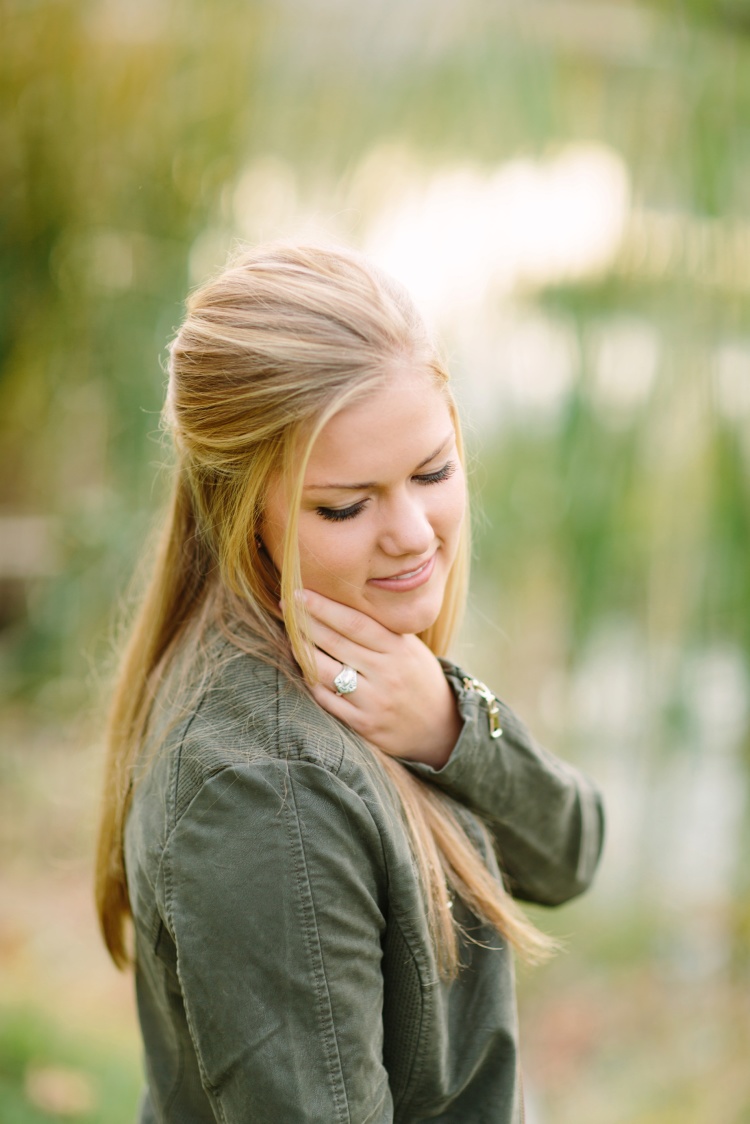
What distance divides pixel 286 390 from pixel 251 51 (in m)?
2.19

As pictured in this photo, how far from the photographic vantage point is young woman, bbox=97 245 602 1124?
0.98m

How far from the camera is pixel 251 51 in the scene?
2842 mm

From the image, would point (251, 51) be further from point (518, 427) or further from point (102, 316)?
point (518, 427)

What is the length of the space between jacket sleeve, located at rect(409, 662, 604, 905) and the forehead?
1.18 feet

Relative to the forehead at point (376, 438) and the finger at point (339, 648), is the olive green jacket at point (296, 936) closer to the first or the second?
the finger at point (339, 648)

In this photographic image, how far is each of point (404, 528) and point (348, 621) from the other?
0.14m

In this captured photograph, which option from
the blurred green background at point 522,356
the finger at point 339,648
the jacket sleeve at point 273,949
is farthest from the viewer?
the blurred green background at point 522,356

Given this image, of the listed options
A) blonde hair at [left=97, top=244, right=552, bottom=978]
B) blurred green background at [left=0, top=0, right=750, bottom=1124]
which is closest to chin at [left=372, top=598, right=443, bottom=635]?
blonde hair at [left=97, top=244, right=552, bottom=978]

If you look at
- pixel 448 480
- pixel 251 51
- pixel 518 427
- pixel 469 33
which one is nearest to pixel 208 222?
pixel 251 51

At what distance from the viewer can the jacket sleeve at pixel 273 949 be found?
968 millimetres

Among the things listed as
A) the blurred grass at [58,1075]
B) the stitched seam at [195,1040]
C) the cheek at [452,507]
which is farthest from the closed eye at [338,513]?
the blurred grass at [58,1075]

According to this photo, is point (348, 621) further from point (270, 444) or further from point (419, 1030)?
point (419, 1030)

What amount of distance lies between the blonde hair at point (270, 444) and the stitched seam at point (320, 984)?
0.18 meters

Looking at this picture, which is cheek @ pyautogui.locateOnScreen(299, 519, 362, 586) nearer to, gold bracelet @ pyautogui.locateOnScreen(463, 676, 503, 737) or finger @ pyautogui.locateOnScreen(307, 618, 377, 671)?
finger @ pyautogui.locateOnScreen(307, 618, 377, 671)
